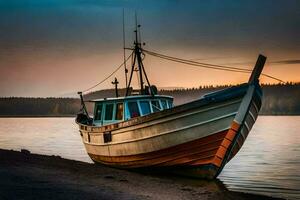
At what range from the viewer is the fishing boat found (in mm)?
15219

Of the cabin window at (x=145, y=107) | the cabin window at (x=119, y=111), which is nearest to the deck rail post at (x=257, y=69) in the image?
the cabin window at (x=145, y=107)

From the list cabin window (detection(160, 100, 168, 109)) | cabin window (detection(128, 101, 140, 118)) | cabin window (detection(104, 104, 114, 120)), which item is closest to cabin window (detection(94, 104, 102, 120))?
cabin window (detection(104, 104, 114, 120))

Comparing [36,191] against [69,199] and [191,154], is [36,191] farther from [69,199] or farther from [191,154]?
[191,154]

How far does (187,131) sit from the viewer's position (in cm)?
1563

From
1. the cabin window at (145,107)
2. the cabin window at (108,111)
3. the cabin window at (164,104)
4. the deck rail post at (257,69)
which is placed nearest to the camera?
the deck rail post at (257,69)

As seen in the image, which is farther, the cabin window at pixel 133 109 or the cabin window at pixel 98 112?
the cabin window at pixel 98 112

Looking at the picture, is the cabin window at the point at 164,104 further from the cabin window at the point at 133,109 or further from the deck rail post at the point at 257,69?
the deck rail post at the point at 257,69

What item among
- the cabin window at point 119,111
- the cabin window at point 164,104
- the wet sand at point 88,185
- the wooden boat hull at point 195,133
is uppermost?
the cabin window at point 164,104

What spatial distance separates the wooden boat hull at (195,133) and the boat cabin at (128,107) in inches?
48.8

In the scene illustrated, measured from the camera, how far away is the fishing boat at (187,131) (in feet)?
49.9

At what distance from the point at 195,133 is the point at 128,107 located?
4.16 metres

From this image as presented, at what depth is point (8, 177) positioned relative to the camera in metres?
12.4

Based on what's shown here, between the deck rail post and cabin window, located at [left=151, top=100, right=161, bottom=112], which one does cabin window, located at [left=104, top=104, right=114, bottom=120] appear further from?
the deck rail post

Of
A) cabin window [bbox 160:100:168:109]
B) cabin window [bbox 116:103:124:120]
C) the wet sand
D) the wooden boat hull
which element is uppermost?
cabin window [bbox 160:100:168:109]
